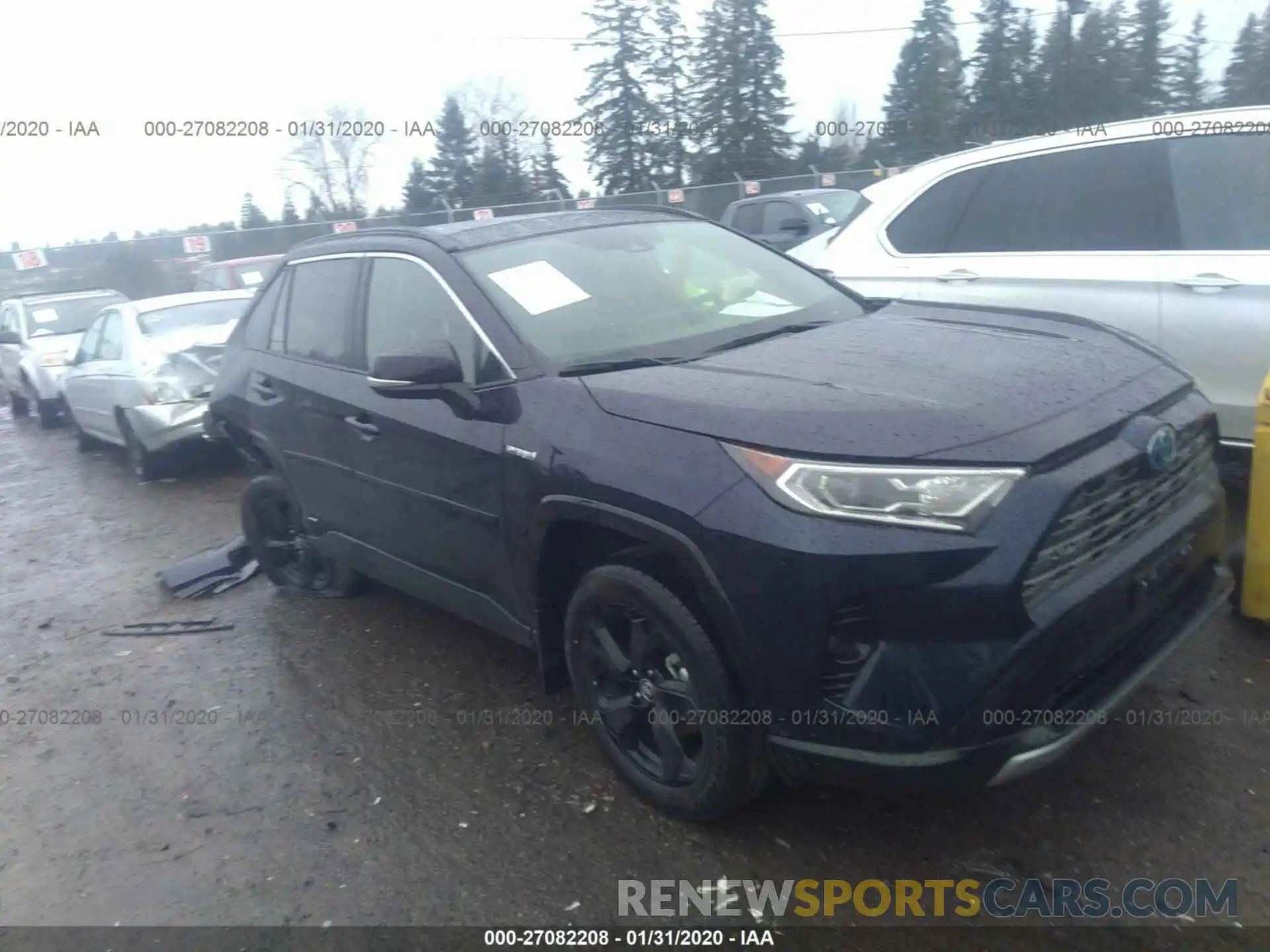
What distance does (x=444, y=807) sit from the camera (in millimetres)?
3352

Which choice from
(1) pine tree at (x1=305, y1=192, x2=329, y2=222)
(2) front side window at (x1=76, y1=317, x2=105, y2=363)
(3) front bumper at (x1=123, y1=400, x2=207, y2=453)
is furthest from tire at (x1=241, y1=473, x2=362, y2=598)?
(1) pine tree at (x1=305, y1=192, x2=329, y2=222)

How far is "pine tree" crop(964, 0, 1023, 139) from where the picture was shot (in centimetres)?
2680

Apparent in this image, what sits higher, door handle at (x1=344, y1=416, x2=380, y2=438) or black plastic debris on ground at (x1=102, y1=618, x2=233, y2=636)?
door handle at (x1=344, y1=416, x2=380, y2=438)

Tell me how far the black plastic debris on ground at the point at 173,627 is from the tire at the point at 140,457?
3.49 meters

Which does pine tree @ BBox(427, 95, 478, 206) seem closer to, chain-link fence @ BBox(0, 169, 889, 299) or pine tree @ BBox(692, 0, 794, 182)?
chain-link fence @ BBox(0, 169, 889, 299)

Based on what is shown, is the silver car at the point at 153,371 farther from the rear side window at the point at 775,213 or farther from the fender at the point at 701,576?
the rear side window at the point at 775,213

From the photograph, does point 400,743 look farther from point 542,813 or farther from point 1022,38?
point 1022,38

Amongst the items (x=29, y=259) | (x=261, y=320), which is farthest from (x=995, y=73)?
(x=261, y=320)

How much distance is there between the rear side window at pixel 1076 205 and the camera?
4.77 metres

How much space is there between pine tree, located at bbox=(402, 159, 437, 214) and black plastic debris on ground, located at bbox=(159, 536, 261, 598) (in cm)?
2147

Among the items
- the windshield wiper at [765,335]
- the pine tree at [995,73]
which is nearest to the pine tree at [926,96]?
the pine tree at [995,73]

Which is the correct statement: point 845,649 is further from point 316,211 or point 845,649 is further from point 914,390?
point 316,211

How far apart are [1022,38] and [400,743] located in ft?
95.7

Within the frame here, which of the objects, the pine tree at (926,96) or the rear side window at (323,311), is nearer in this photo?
the rear side window at (323,311)
